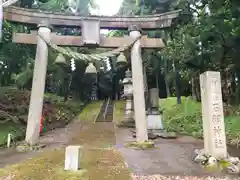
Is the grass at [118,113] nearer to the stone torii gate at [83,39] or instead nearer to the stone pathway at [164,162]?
the stone torii gate at [83,39]

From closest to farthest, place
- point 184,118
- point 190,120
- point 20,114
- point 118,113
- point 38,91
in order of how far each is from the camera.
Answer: point 38,91 → point 20,114 → point 190,120 → point 184,118 → point 118,113

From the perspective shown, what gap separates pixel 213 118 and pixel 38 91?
6.66 metres

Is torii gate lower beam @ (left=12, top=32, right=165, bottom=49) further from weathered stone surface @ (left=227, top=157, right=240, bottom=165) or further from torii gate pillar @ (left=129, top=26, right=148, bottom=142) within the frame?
weathered stone surface @ (left=227, top=157, right=240, bottom=165)

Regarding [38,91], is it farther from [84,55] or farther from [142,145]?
[142,145]

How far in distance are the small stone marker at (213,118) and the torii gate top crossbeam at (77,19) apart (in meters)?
4.26

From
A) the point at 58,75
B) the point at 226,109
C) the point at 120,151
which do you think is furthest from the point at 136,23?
the point at 58,75

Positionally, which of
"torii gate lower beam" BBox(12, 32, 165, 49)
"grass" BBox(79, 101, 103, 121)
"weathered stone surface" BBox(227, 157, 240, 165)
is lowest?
"weathered stone surface" BBox(227, 157, 240, 165)

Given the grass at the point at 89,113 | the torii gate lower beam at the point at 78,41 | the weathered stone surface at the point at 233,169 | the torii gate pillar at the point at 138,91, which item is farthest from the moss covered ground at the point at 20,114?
the weathered stone surface at the point at 233,169

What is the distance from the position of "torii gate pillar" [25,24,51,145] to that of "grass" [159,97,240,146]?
8.36 m

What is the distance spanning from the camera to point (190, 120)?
54.3 ft

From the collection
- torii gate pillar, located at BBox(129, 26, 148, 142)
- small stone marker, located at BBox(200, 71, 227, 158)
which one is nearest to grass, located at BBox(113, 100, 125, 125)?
torii gate pillar, located at BBox(129, 26, 148, 142)

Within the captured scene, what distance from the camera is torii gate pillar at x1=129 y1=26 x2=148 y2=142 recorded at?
34.6ft

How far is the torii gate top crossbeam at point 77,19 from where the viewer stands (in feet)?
35.1

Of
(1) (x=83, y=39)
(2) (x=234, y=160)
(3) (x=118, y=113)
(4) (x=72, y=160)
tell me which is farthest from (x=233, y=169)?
(3) (x=118, y=113)
